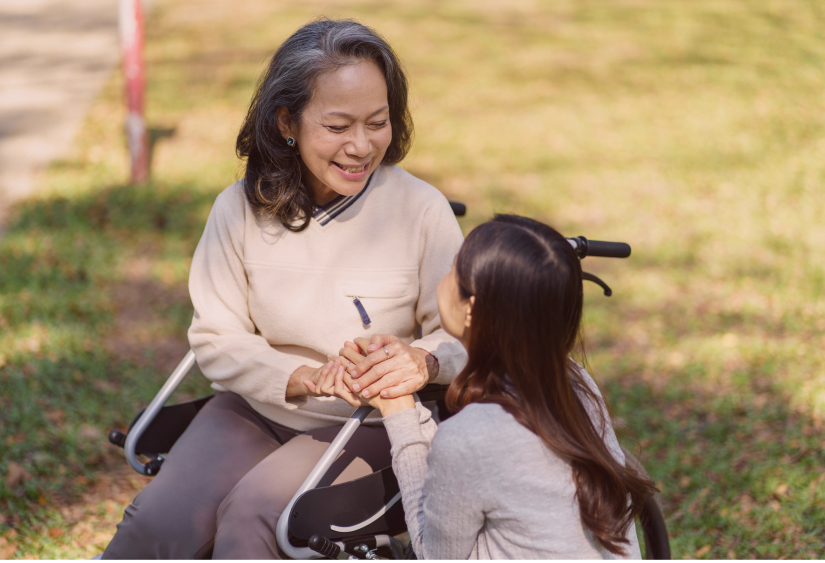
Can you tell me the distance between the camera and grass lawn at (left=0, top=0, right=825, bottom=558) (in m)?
3.55

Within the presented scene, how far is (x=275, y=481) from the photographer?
2.11 m

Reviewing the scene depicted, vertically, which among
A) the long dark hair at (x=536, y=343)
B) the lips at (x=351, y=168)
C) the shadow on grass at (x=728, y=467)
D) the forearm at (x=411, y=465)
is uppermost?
the lips at (x=351, y=168)

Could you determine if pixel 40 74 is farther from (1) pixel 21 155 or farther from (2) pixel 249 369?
(2) pixel 249 369

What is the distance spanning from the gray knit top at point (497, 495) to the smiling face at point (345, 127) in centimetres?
96

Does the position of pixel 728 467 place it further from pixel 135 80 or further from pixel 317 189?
pixel 135 80

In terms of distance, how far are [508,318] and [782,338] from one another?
3.97 metres

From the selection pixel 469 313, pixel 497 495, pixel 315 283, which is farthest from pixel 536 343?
pixel 315 283

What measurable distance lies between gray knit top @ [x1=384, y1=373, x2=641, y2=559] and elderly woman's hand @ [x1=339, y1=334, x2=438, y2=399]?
0.36 m

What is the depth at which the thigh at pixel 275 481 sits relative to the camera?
79.7 inches

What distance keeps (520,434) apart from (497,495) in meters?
0.14

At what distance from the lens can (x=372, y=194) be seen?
2418mm

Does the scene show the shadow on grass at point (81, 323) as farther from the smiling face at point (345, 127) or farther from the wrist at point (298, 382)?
the smiling face at point (345, 127)

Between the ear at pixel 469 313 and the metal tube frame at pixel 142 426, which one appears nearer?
the ear at pixel 469 313

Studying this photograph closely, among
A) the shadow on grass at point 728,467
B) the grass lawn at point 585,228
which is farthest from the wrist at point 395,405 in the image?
the shadow on grass at point 728,467
